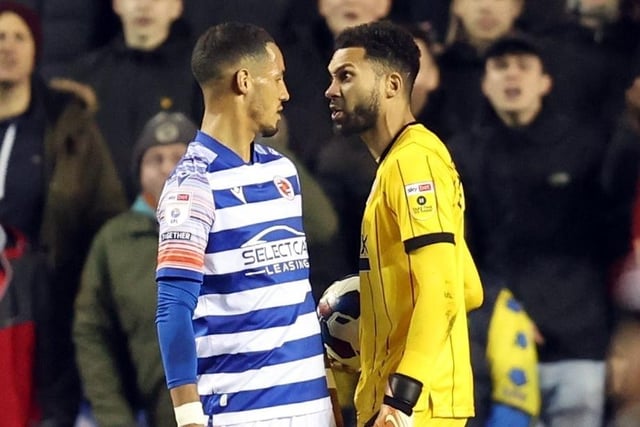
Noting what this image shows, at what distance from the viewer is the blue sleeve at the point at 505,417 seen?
4652mm

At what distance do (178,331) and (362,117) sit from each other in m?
0.72

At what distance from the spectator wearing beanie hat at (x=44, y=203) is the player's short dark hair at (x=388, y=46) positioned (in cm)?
207

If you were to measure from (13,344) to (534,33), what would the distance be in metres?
2.20

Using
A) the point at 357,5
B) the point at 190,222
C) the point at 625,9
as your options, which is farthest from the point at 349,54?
the point at 625,9

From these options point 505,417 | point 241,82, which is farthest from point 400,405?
point 505,417

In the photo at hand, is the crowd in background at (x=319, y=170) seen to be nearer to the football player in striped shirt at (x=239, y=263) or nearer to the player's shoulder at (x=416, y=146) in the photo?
Answer: the player's shoulder at (x=416, y=146)

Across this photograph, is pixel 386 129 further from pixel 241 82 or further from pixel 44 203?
pixel 44 203

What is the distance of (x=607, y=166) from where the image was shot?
486 cm

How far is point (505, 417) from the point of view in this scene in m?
4.67

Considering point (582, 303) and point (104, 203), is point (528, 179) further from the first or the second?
point (104, 203)

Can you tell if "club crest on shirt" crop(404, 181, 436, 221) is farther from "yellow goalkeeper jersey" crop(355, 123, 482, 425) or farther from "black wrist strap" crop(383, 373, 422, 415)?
"black wrist strap" crop(383, 373, 422, 415)

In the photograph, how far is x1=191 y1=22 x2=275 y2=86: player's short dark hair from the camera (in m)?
2.88

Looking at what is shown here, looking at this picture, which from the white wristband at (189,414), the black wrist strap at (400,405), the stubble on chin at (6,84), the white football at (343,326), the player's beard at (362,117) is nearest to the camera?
the white wristband at (189,414)

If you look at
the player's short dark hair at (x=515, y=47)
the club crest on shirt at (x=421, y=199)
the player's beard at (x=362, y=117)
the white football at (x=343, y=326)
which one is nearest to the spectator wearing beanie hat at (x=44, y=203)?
the player's short dark hair at (x=515, y=47)
